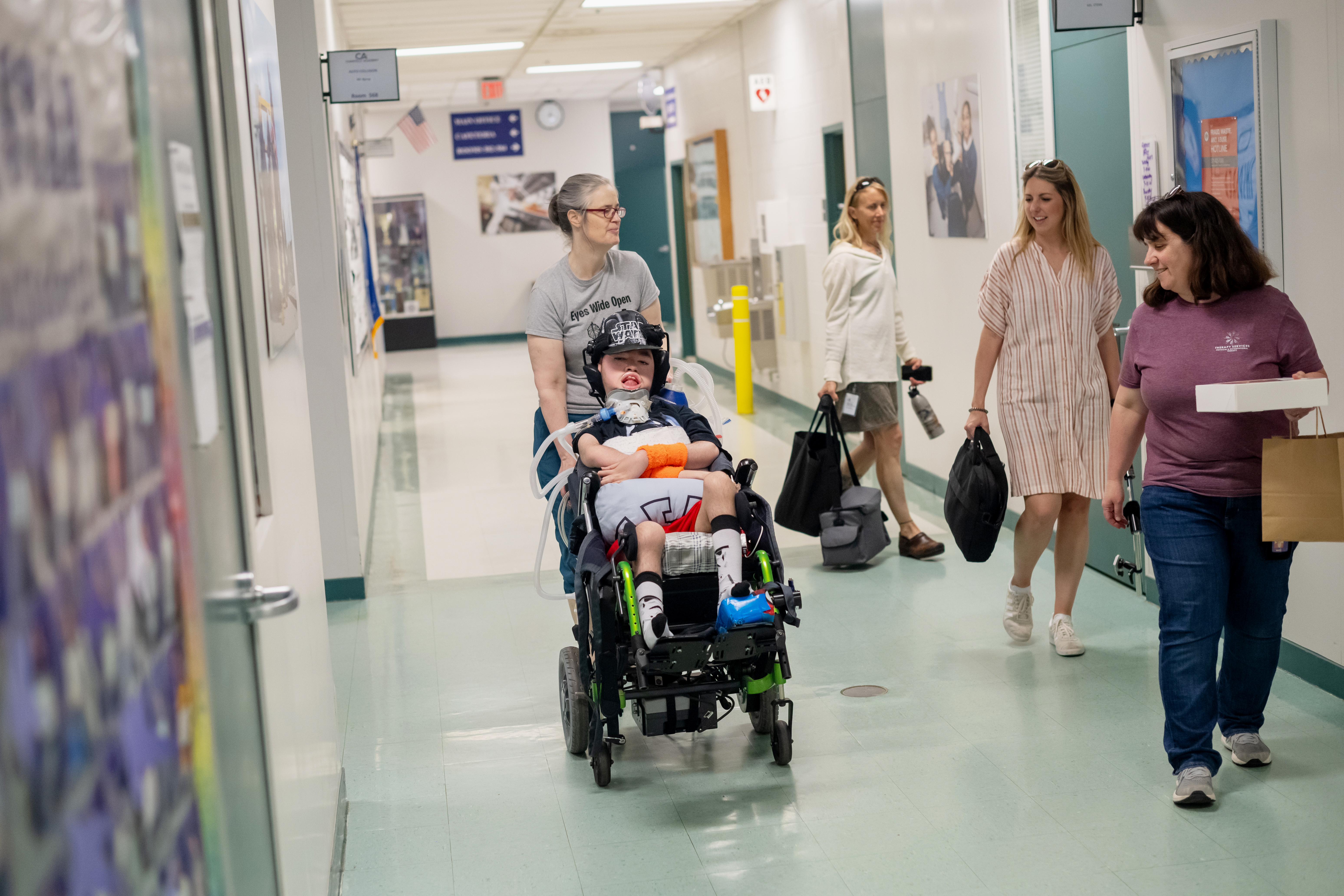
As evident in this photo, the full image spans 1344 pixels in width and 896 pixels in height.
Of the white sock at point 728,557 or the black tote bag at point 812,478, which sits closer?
the white sock at point 728,557

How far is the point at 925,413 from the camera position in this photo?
622 cm

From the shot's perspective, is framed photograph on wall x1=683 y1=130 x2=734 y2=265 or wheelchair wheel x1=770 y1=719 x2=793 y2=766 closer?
wheelchair wheel x1=770 y1=719 x2=793 y2=766

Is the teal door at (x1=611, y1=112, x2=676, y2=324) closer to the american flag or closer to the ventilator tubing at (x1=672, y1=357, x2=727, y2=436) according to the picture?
the american flag

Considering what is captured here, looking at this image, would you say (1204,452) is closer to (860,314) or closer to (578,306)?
(578,306)

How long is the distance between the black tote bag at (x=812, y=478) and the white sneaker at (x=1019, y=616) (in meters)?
1.19

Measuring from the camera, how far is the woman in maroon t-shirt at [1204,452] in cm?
322

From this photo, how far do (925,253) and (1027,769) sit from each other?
4476 millimetres

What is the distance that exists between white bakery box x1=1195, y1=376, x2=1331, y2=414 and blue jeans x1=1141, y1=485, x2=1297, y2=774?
288 mm

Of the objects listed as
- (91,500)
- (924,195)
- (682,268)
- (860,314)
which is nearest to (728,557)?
(91,500)

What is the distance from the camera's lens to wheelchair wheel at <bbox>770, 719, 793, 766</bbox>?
3.74 m

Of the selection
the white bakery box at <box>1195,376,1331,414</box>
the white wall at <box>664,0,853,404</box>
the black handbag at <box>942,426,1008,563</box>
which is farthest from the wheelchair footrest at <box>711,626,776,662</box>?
the white wall at <box>664,0,853,404</box>

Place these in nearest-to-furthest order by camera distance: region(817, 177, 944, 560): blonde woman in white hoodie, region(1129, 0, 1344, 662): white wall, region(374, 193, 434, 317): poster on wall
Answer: region(1129, 0, 1344, 662): white wall → region(817, 177, 944, 560): blonde woman in white hoodie → region(374, 193, 434, 317): poster on wall

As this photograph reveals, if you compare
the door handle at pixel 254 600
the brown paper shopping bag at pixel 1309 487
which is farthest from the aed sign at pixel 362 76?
the door handle at pixel 254 600

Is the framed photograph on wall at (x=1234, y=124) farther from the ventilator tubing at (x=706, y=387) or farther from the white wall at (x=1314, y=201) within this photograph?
the ventilator tubing at (x=706, y=387)
